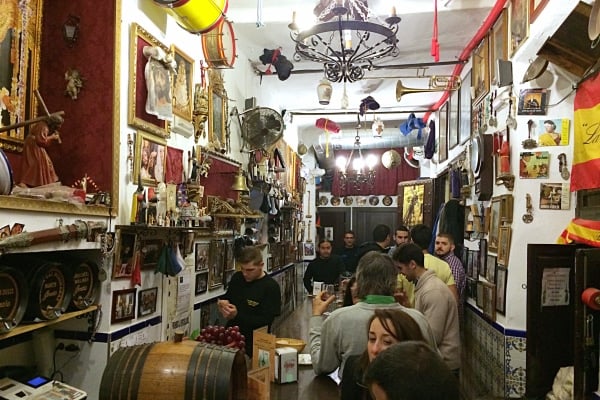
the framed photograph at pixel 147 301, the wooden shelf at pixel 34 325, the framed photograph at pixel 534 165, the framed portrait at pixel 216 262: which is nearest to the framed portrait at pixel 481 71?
the framed photograph at pixel 534 165

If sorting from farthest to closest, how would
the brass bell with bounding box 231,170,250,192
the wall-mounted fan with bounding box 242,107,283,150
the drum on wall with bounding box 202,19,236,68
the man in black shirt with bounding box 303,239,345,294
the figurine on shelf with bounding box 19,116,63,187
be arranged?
the man in black shirt with bounding box 303,239,345,294, the wall-mounted fan with bounding box 242,107,283,150, the brass bell with bounding box 231,170,250,192, the drum on wall with bounding box 202,19,236,68, the figurine on shelf with bounding box 19,116,63,187

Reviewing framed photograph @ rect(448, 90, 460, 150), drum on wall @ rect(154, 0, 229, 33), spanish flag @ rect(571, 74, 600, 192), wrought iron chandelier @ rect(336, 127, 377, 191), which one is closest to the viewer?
spanish flag @ rect(571, 74, 600, 192)

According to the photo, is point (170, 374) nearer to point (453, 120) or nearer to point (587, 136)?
point (587, 136)

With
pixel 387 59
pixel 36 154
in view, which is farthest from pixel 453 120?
pixel 36 154

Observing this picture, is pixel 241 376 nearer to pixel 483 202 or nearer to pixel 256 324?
pixel 256 324

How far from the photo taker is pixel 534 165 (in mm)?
3902

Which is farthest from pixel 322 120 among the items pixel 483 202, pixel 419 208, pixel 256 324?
pixel 256 324

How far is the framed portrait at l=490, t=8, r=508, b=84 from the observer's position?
458 centimetres

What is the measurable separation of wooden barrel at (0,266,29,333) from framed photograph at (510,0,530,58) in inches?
158

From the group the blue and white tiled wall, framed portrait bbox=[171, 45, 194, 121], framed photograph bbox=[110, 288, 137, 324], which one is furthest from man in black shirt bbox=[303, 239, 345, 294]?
framed photograph bbox=[110, 288, 137, 324]

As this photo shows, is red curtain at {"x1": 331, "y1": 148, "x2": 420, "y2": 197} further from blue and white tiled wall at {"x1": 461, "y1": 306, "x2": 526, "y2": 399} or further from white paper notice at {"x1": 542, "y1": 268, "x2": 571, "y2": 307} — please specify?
white paper notice at {"x1": 542, "y1": 268, "x2": 571, "y2": 307}

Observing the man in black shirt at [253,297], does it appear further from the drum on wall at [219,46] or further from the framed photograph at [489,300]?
the framed photograph at [489,300]

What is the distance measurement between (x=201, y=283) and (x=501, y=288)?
2727mm

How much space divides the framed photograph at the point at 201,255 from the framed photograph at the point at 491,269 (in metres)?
2.74
